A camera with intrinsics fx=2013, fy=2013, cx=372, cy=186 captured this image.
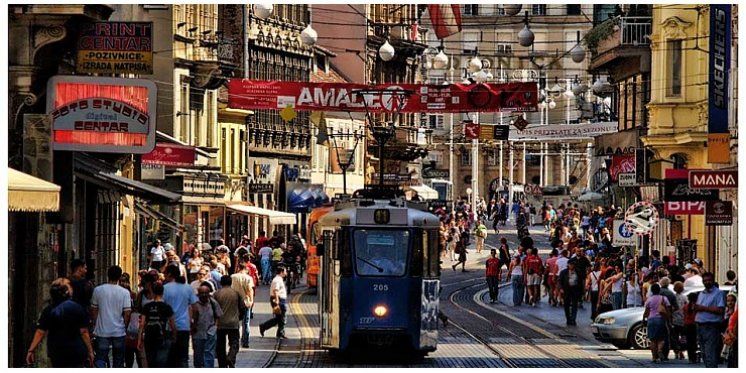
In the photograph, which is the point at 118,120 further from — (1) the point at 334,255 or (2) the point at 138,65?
(1) the point at 334,255

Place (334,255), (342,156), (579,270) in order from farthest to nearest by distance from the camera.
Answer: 1. (342,156)
2. (579,270)
3. (334,255)

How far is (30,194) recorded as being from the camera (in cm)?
2239

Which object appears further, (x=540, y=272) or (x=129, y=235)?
(x=540, y=272)

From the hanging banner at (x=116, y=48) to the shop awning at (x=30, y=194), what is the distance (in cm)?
743

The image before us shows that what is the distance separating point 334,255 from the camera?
3072 centimetres

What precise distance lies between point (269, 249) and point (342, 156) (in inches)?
1473

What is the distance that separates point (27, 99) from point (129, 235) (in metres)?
19.1

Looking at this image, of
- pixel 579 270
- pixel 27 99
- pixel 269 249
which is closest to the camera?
pixel 27 99

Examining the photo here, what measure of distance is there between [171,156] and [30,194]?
22977 millimetres

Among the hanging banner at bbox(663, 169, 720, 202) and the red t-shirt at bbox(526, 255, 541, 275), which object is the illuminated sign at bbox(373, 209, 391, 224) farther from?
the red t-shirt at bbox(526, 255, 541, 275)

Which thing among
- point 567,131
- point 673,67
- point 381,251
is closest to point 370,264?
point 381,251

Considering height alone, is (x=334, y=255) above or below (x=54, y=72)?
below

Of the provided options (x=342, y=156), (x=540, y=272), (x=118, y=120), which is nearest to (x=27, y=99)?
(x=118, y=120)

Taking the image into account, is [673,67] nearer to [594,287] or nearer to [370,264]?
[594,287]
